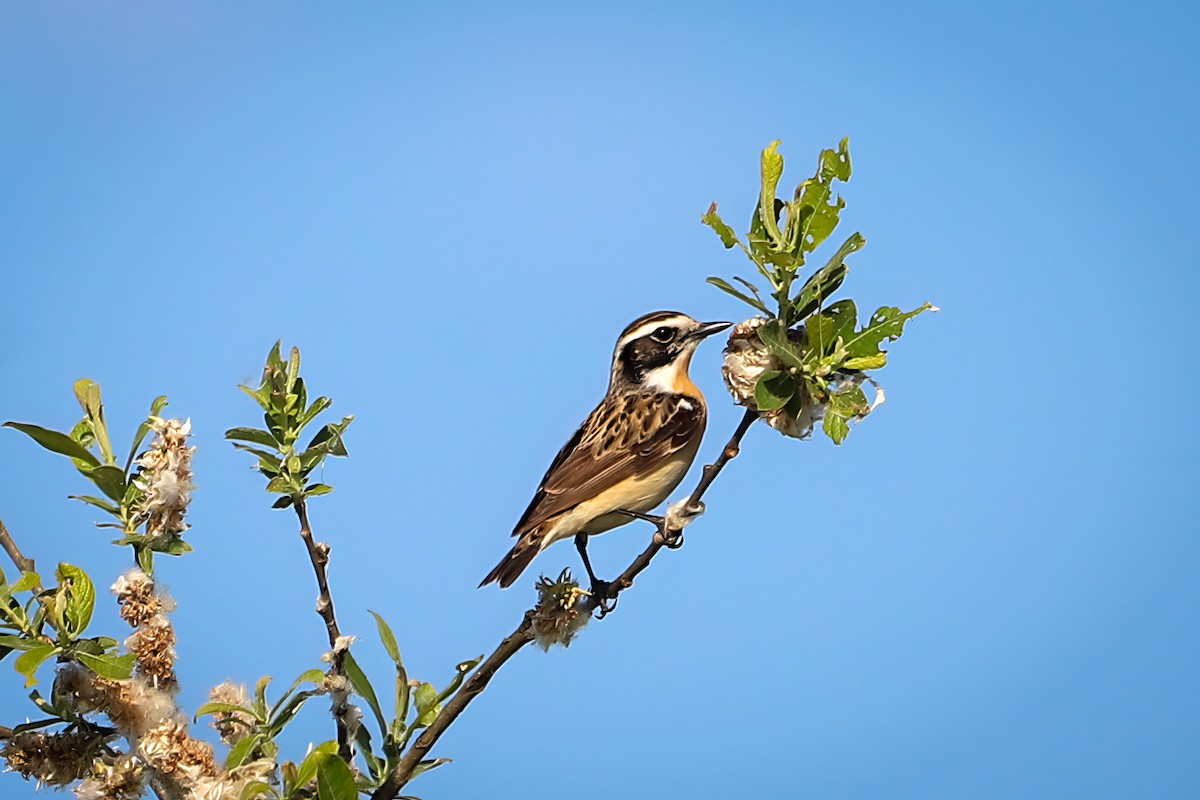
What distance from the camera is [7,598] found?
1731 millimetres

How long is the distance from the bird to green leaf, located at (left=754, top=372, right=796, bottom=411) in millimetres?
1318

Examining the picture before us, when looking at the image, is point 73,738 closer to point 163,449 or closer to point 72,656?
point 72,656

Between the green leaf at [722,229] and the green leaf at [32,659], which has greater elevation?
the green leaf at [722,229]

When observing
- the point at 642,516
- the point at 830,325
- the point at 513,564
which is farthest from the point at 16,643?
the point at 642,516

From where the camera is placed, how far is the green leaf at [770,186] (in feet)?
6.00

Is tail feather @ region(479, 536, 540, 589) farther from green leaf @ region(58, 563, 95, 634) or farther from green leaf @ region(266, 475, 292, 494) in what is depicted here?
green leaf @ region(58, 563, 95, 634)

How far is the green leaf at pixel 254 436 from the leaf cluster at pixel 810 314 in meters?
0.72

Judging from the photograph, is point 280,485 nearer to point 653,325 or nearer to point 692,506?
point 692,506

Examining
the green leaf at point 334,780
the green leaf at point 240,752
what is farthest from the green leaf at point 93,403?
the green leaf at point 334,780

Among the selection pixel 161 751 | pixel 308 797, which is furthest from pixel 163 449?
pixel 308 797

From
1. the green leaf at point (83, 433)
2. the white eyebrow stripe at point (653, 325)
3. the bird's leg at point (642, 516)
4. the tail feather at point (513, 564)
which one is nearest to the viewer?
the green leaf at point (83, 433)

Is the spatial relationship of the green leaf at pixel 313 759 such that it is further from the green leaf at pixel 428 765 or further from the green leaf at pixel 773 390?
the green leaf at pixel 773 390

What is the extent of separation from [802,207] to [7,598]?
50.3 inches

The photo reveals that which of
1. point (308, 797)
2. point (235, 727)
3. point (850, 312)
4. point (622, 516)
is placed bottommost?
point (308, 797)
